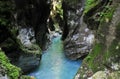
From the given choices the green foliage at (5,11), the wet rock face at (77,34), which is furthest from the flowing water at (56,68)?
the green foliage at (5,11)

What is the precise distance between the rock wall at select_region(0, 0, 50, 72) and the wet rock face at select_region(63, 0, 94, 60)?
121 inches

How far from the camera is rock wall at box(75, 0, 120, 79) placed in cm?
574

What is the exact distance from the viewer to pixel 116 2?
6.42 m

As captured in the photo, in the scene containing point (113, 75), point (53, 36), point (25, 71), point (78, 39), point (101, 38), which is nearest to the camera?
point (113, 75)

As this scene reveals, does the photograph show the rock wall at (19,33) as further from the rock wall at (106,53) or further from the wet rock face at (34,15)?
the rock wall at (106,53)

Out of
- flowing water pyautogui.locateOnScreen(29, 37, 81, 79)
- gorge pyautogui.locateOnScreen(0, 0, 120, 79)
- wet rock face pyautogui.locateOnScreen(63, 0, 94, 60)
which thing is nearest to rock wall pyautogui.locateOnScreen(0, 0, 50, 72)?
gorge pyautogui.locateOnScreen(0, 0, 120, 79)

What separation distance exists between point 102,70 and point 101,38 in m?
0.84

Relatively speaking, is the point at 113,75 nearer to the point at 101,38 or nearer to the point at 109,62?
the point at 109,62

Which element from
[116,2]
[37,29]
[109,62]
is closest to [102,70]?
[109,62]

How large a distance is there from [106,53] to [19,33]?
346 inches

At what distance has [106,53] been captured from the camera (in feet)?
19.6

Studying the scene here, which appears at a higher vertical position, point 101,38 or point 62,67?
point 101,38

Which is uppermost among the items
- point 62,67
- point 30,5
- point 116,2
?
point 116,2

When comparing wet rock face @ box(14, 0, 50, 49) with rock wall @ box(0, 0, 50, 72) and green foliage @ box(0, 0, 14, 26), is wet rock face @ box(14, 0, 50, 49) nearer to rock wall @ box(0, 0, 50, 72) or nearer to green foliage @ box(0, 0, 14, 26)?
rock wall @ box(0, 0, 50, 72)
